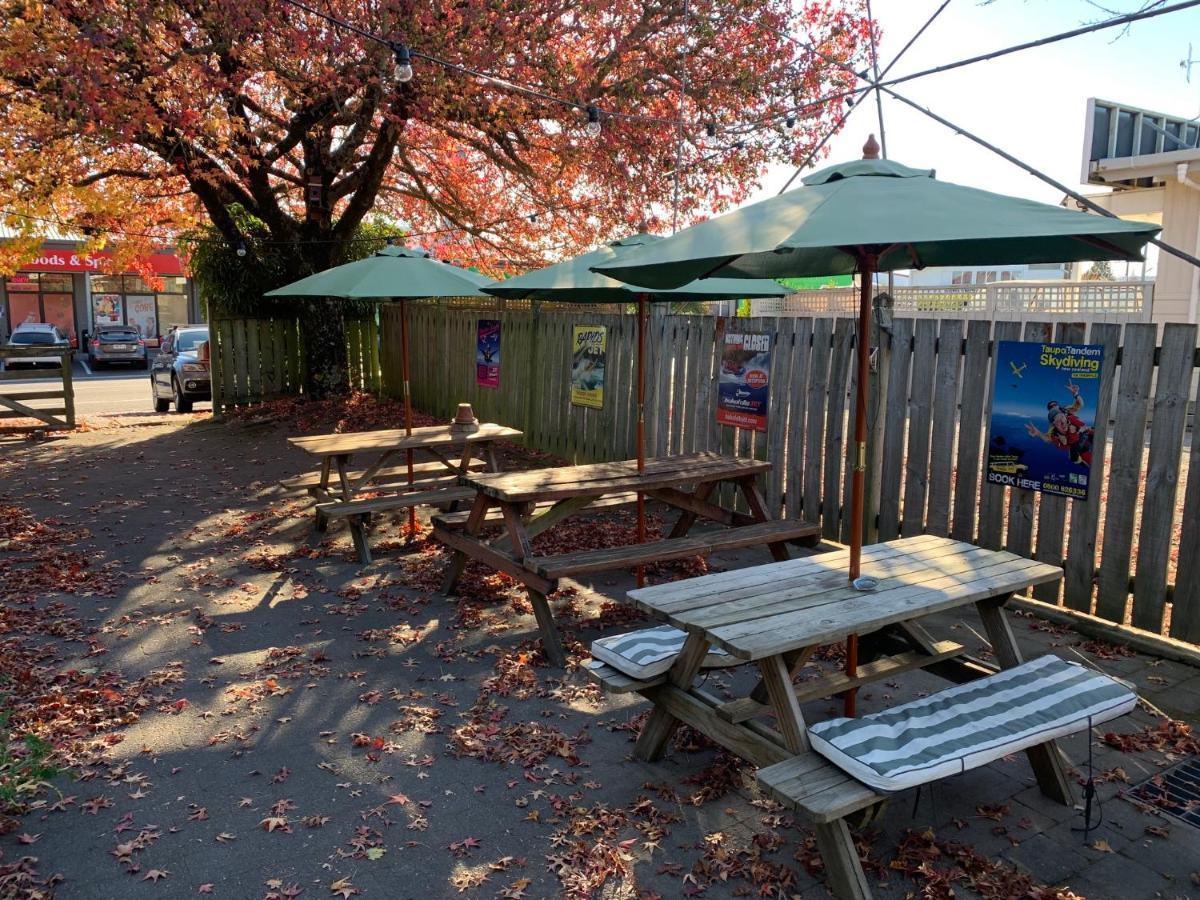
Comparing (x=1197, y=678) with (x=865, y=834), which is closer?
(x=865, y=834)

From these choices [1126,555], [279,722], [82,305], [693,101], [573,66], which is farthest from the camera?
[82,305]

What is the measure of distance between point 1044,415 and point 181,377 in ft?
51.9

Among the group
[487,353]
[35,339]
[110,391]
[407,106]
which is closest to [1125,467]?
[487,353]

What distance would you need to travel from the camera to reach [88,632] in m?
5.43

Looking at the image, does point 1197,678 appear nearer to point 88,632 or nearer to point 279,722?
point 279,722

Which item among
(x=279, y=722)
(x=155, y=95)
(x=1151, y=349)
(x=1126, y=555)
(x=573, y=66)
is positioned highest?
(x=573, y=66)

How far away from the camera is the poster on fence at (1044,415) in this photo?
5.22m

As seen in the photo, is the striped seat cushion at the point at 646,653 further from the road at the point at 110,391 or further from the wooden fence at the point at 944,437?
the road at the point at 110,391

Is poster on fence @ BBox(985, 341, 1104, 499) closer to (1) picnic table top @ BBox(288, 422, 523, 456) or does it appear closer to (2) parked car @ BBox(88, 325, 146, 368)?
(1) picnic table top @ BBox(288, 422, 523, 456)

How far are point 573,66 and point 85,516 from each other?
Result: 7998 mm

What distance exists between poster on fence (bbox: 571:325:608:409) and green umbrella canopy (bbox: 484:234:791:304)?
2.74m

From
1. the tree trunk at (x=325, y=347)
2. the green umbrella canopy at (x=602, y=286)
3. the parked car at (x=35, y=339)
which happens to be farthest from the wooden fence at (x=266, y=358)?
the parked car at (x=35, y=339)

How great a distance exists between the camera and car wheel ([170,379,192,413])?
1732 centimetres

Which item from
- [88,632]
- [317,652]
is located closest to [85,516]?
[88,632]
